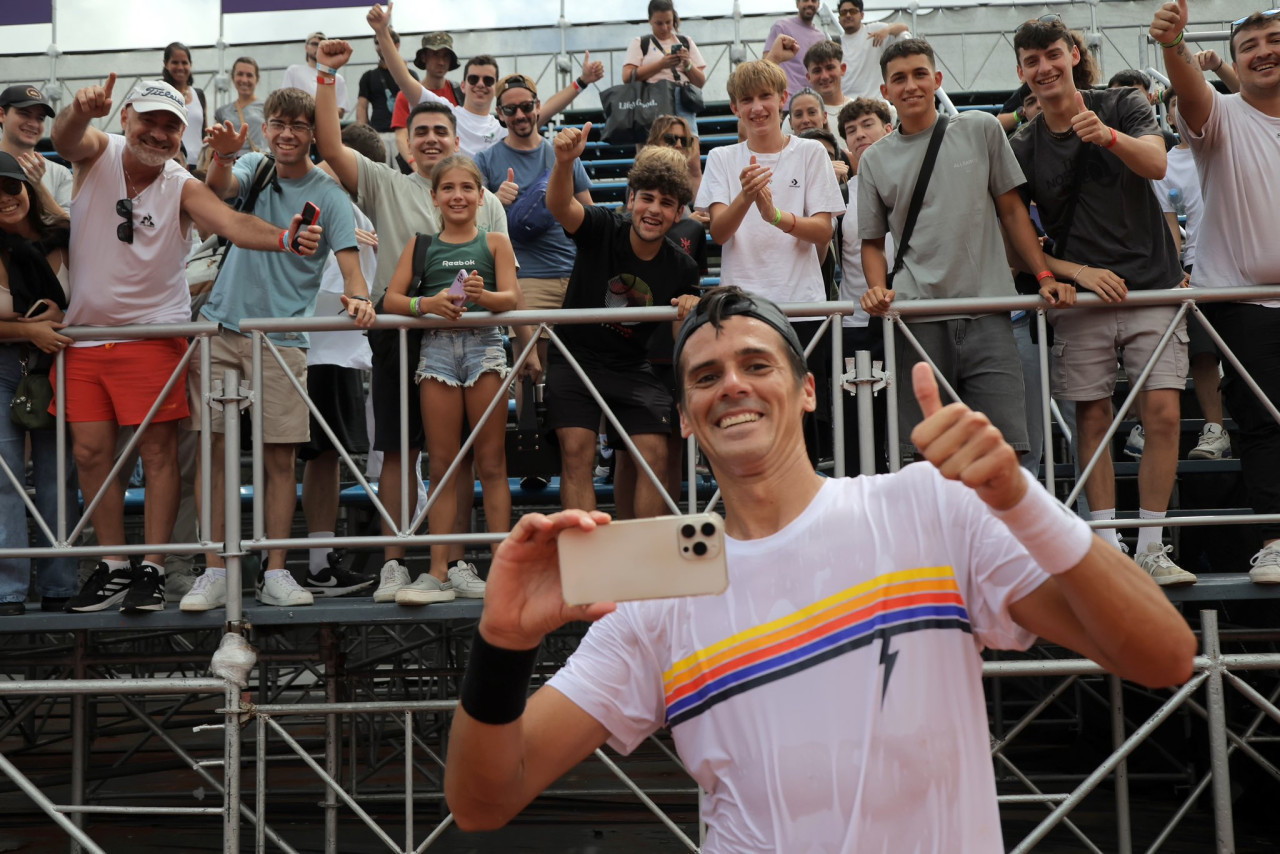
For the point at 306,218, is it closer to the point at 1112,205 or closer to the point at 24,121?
the point at 24,121

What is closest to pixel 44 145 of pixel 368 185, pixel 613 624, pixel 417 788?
pixel 417 788

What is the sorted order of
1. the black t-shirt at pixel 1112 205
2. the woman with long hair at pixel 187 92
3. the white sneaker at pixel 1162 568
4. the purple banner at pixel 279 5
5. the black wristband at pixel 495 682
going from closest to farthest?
the black wristband at pixel 495 682 → the white sneaker at pixel 1162 568 → the black t-shirt at pixel 1112 205 → the woman with long hair at pixel 187 92 → the purple banner at pixel 279 5

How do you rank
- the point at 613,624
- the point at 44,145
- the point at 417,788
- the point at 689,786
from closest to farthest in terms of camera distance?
the point at 613,624
the point at 689,786
the point at 417,788
the point at 44,145

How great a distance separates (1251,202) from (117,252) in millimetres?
4892

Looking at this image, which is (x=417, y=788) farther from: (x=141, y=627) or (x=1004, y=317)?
(x=1004, y=317)

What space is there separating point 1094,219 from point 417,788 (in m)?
6.95

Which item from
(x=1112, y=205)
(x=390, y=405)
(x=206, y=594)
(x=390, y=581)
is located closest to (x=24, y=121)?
(x=390, y=405)

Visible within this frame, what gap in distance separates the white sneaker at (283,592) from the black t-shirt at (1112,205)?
3.61 meters

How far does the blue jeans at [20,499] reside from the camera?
5.61 meters

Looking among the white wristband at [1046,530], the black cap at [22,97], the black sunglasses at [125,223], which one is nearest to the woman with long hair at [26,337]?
the black sunglasses at [125,223]

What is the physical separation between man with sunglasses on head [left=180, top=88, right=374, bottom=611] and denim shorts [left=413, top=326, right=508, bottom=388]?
376mm

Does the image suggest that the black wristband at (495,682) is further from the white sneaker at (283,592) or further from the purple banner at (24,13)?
the purple banner at (24,13)

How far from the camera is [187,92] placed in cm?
1074

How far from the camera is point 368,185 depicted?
20.6 feet
